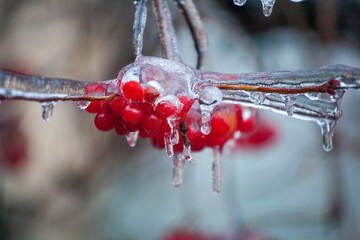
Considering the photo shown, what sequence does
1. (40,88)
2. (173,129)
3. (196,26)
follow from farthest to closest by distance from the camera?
(196,26) < (173,129) < (40,88)

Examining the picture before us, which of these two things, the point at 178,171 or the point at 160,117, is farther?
the point at 178,171

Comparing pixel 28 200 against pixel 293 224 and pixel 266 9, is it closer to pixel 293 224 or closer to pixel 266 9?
pixel 293 224

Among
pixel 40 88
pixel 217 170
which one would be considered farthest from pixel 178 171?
pixel 40 88

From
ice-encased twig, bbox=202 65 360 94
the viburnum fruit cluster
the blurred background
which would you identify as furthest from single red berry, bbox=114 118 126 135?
the blurred background

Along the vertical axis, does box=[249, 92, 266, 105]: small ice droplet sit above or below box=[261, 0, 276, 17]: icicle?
below

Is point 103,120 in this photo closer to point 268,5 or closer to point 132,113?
point 132,113

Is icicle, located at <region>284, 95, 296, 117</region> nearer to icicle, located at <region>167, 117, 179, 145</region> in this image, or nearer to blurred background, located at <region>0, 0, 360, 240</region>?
icicle, located at <region>167, 117, 179, 145</region>

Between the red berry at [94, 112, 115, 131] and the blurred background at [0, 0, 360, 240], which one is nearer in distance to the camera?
the red berry at [94, 112, 115, 131]

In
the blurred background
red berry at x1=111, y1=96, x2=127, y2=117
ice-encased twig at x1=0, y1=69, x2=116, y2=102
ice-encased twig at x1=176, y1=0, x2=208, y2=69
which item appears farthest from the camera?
the blurred background

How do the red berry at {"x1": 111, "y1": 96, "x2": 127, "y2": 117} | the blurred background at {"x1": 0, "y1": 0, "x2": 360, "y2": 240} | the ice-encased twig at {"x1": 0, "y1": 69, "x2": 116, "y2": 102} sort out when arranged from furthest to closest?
the blurred background at {"x1": 0, "y1": 0, "x2": 360, "y2": 240} < the red berry at {"x1": 111, "y1": 96, "x2": 127, "y2": 117} < the ice-encased twig at {"x1": 0, "y1": 69, "x2": 116, "y2": 102}
